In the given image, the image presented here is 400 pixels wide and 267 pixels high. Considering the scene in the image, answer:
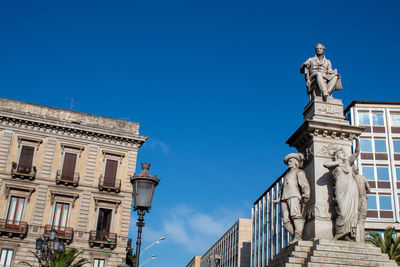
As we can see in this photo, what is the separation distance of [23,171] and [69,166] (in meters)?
3.52

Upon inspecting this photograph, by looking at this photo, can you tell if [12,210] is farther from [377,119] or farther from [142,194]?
[377,119]

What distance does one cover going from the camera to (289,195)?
12453 mm

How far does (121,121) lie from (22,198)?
10461 millimetres

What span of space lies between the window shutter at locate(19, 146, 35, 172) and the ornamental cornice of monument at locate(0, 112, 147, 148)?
5.48 feet

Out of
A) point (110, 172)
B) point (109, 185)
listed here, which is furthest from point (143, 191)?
point (110, 172)

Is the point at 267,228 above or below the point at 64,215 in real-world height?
above

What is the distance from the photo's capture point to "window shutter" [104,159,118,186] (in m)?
36.8

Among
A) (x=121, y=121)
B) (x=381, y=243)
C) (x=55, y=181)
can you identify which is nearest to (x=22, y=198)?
(x=55, y=181)

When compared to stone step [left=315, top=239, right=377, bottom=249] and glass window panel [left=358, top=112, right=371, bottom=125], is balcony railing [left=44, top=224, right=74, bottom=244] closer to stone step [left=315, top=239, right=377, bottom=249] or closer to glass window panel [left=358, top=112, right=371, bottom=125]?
stone step [left=315, top=239, right=377, bottom=249]

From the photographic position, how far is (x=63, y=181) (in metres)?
35.6

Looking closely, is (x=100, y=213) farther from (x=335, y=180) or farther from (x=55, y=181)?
(x=335, y=180)

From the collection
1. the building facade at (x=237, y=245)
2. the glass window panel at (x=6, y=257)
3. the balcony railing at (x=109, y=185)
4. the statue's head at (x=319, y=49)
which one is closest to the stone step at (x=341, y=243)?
the statue's head at (x=319, y=49)

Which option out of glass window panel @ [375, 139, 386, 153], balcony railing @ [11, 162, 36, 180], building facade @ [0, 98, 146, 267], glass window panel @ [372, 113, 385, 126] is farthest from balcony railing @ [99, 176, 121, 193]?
glass window panel @ [372, 113, 385, 126]

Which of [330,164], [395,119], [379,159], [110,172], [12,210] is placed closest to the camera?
[330,164]
